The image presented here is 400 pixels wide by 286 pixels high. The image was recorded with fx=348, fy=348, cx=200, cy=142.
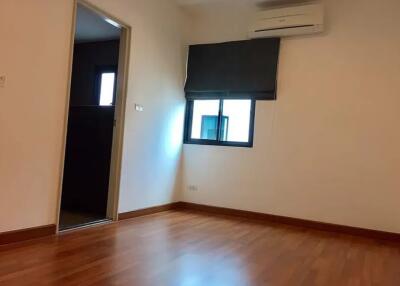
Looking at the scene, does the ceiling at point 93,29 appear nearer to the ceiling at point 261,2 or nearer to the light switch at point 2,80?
the ceiling at point 261,2

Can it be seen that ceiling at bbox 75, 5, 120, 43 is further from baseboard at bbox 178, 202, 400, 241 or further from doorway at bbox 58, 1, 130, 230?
Answer: baseboard at bbox 178, 202, 400, 241

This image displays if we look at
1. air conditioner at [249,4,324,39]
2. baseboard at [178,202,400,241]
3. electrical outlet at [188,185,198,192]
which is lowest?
baseboard at [178,202,400,241]

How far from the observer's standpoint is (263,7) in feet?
15.6

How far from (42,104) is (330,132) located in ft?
10.7

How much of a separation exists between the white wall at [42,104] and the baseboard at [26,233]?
0.05 meters

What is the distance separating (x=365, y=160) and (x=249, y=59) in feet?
6.51

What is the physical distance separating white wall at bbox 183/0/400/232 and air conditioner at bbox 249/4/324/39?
0.53 feet

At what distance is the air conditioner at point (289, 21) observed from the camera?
4320 millimetres

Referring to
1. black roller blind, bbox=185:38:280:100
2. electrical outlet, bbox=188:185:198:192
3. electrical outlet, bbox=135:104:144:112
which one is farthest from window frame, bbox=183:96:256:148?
electrical outlet, bbox=135:104:144:112

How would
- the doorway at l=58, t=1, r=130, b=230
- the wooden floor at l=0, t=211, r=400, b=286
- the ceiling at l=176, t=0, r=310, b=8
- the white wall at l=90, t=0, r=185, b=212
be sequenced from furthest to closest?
the ceiling at l=176, t=0, r=310, b=8
the white wall at l=90, t=0, r=185, b=212
the doorway at l=58, t=1, r=130, b=230
the wooden floor at l=0, t=211, r=400, b=286

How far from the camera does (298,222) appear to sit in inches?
174

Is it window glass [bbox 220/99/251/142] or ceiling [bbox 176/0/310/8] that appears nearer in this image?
ceiling [bbox 176/0/310/8]

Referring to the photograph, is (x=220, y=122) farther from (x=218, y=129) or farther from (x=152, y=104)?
(x=152, y=104)

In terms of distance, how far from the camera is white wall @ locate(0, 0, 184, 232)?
274 cm
